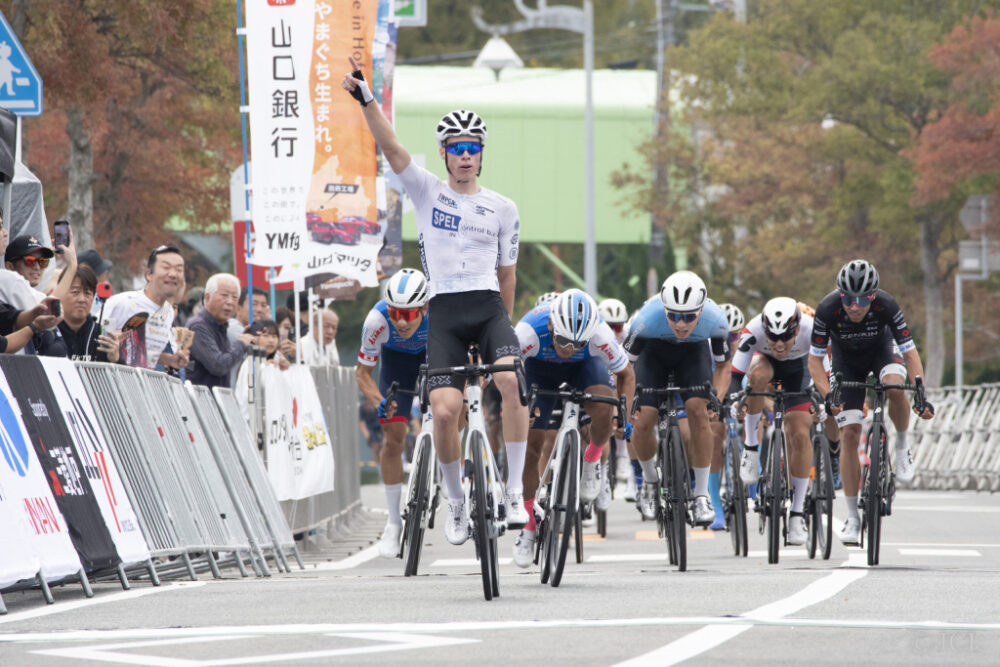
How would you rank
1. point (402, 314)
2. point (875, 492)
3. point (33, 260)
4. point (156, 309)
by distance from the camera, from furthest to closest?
point (156, 309)
point (402, 314)
point (875, 492)
point (33, 260)

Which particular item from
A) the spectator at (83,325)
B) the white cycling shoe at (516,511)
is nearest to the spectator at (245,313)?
the spectator at (83,325)

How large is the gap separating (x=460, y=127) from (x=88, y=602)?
316 cm

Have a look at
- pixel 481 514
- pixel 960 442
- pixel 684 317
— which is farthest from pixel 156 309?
pixel 960 442

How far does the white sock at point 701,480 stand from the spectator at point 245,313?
3803mm

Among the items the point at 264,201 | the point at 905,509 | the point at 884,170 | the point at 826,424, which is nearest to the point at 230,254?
the point at 884,170

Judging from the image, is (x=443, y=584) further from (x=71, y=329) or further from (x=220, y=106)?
(x=220, y=106)

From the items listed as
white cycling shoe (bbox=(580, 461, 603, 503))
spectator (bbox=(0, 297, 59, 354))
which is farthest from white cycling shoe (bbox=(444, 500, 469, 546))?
white cycling shoe (bbox=(580, 461, 603, 503))

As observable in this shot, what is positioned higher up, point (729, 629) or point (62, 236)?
point (62, 236)

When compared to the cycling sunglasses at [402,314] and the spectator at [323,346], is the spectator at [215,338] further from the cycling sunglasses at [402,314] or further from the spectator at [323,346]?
the spectator at [323,346]

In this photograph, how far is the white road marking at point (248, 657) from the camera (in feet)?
23.8

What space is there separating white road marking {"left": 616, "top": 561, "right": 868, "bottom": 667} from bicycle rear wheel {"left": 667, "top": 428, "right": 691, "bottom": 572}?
232 centimetres

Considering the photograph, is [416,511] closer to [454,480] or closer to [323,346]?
[454,480]

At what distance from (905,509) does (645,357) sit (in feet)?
36.5

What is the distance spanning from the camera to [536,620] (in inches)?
336
